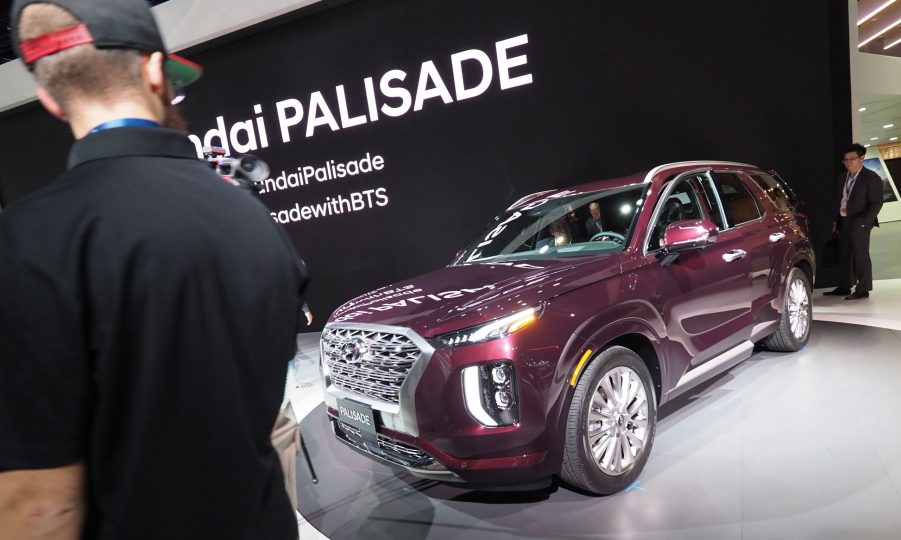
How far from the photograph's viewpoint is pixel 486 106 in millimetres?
7133

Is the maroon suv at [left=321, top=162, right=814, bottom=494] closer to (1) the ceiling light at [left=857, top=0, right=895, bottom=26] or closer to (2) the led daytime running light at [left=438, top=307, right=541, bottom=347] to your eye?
(2) the led daytime running light at [left=438, top=307, right=541, bottom=347]

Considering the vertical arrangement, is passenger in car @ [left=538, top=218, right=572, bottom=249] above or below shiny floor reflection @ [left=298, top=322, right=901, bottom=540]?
above

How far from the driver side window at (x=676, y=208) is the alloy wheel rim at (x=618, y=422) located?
83 centimetres

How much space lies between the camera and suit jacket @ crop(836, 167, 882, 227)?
19.3ft

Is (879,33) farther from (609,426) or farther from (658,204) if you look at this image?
(609,426)

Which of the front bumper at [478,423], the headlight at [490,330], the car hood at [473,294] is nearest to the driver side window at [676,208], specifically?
the car hood at [473,294]

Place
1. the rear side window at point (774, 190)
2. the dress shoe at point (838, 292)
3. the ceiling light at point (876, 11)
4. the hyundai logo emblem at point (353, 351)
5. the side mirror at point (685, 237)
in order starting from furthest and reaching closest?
the ceiling light at point (876, 11) < the dress shoe at point (838, 292) < the rear side window at point (774, 190) < the side mirror at point (685, 237) < the hyundai logo emblem at point (353, 351)

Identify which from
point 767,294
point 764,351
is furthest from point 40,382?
point 764,351

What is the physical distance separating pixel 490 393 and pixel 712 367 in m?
1.77

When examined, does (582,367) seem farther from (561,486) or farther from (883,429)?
(883,429)

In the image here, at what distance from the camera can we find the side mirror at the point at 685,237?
2.99 meters

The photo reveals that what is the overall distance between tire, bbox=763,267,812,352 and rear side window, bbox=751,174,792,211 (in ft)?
1.85

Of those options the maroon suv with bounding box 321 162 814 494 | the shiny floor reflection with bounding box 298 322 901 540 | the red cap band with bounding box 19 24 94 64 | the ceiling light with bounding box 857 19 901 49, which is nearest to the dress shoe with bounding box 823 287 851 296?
the shiny floor reflection with bounding box 298 322 901 540

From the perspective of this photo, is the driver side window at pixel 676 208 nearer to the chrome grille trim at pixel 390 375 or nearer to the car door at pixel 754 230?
the car door at pixel 754 230
